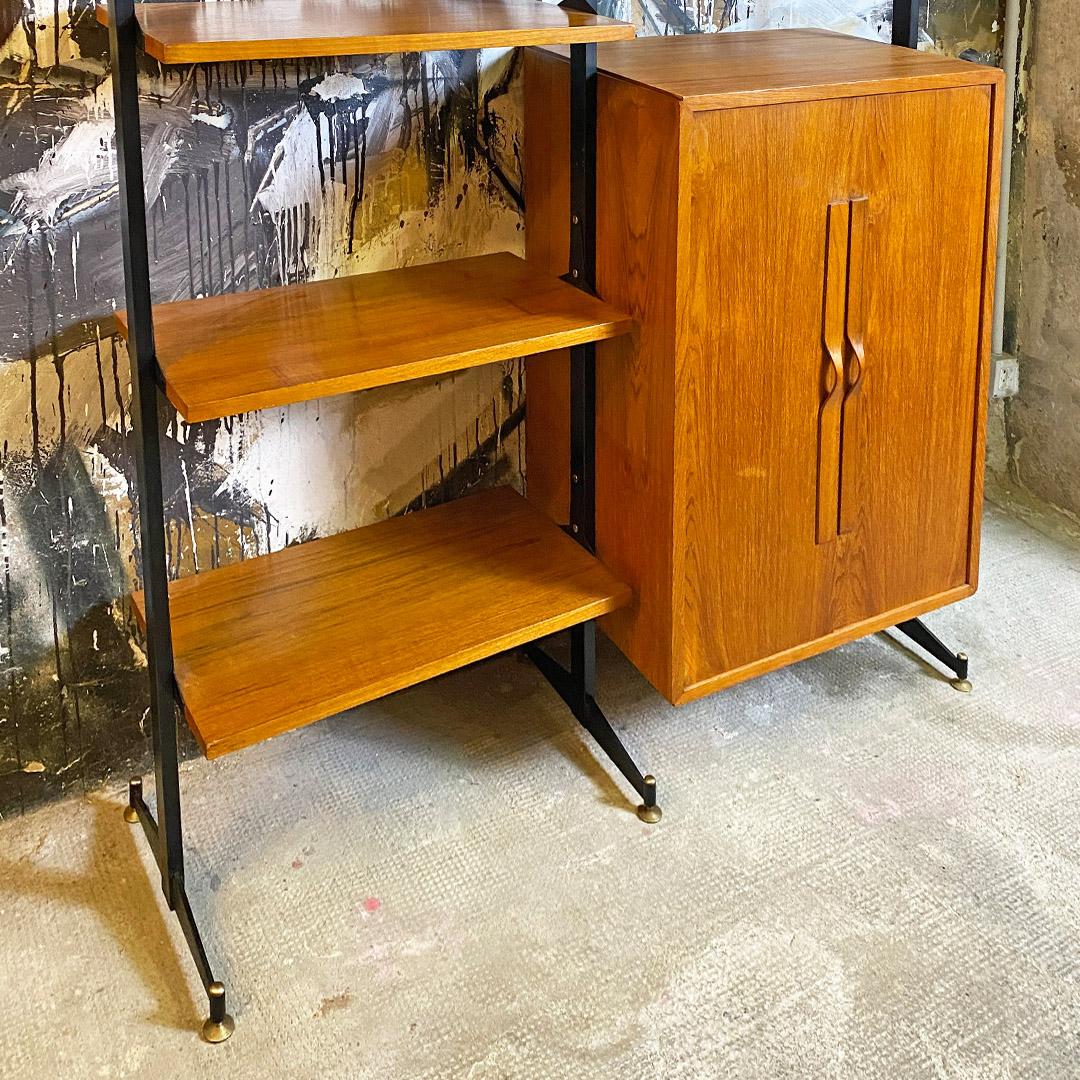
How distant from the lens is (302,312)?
1695 mm

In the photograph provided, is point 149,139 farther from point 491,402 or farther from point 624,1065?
point 624,1065

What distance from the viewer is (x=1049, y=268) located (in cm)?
261

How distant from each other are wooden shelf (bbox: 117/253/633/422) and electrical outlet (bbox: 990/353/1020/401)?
1309 mm

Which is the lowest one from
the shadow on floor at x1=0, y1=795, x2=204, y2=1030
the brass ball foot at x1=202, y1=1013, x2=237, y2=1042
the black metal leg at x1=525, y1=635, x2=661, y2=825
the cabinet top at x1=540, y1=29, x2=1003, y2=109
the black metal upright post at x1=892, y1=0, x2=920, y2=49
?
the brass ball foot at x1=202, y1=1013, x2=237, y2=1042

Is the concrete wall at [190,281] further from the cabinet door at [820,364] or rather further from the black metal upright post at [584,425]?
the cabinet door at [820,364]

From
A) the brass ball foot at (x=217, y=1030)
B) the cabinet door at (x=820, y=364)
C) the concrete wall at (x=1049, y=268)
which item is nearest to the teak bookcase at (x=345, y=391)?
the brass ball foot at (x=217, y=1030)

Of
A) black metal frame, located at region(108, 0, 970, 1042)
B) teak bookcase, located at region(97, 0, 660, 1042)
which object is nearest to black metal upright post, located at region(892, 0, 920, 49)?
black metal frame, located at region(108, 0, 970, 1042)

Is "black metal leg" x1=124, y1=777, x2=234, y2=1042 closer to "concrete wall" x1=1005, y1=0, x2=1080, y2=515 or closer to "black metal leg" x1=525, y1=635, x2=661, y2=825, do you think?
"black metal leg" x1=525, y1=635, x2=661, y2=825

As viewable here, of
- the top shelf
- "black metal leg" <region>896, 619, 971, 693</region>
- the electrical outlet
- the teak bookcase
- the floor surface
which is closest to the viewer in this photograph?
the top shelf

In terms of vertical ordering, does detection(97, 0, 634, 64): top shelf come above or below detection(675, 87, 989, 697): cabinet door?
above

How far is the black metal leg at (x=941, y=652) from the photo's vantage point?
7.13ft

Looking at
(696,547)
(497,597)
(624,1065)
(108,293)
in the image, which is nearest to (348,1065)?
(624,1065)

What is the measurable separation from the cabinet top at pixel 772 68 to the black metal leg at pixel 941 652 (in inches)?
36.1

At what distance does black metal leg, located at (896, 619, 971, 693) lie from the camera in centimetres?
217
